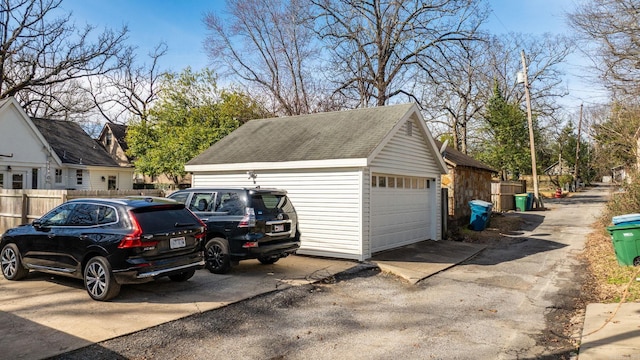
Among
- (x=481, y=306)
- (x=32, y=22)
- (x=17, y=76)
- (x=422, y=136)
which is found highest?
(x=32, y=22)

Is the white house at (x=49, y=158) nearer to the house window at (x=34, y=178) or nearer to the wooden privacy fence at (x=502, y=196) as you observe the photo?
the house window at (x=34, y=178)

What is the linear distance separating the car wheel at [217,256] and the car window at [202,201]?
2.68 ft

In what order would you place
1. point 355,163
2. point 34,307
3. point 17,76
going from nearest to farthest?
point 34,307
point 355,163
point 17,76

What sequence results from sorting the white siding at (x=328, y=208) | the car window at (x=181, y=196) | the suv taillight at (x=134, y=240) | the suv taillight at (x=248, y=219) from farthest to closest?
1. the white siding at (x=328, y=208)
2. the car window at (x=181, y=196)
3. the suv taillight at (x=248, y=219)
4. the suv taillight at (x=134, y=240)

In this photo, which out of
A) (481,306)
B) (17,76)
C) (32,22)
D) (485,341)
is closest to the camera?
(485,341)

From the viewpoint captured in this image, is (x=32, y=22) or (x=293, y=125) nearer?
(x=293, y=125)

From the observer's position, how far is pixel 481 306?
7.20 m

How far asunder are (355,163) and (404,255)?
308cm

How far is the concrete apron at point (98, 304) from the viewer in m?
5.05

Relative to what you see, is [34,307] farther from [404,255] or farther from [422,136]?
[422,136]

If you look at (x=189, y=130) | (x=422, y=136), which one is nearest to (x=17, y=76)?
(x=189, y=130)

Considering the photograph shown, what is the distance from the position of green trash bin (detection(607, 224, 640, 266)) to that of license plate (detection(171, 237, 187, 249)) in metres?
8.97

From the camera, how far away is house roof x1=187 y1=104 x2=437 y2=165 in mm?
11188

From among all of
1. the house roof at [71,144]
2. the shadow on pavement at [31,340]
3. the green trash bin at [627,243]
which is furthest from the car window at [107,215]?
the house roof at [71,144]
